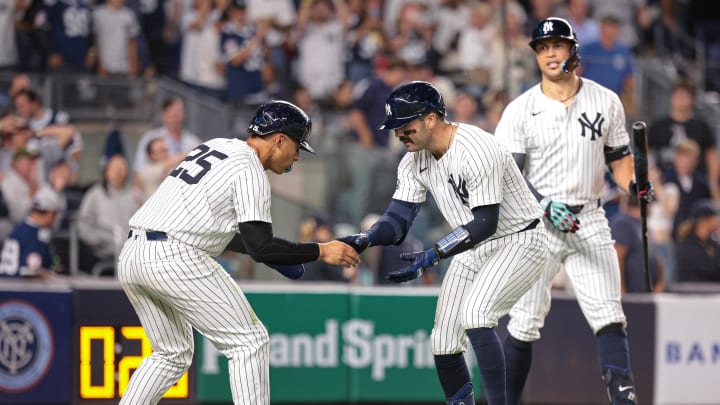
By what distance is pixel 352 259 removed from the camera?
6680 millimetres

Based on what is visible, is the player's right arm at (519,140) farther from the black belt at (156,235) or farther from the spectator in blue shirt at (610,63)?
the spectator in blue shirt at (610,63)

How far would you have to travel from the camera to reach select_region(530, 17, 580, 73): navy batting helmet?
721 cm

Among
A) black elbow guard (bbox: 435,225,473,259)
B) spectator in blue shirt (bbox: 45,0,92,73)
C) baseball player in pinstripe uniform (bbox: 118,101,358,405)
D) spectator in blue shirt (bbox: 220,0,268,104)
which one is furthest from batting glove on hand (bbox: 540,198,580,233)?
spectator in blue shirt (bbox: 45,0,92,73)

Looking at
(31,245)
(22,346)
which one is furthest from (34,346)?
(31,245)

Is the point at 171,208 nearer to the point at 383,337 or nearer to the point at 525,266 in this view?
the point at 525,266

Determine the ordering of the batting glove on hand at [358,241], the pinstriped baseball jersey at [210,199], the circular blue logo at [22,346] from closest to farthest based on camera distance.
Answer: the pinstriped baseball jersey at [210,199] < the batting glove on hand at [358,241] < the circular blue logo at [22,346]

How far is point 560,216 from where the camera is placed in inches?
284

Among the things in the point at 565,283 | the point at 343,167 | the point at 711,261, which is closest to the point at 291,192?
the point at 343,167

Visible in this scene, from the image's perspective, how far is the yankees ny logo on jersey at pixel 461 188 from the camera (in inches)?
258

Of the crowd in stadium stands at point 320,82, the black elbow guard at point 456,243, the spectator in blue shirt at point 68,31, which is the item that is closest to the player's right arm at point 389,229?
the black elbow guard at point 456,243

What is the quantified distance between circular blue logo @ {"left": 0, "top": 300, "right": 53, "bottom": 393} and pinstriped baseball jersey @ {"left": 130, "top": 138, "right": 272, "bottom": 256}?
3532mm

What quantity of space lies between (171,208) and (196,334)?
3617mm

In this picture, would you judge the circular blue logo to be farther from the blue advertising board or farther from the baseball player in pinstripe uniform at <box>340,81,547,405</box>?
the baseball player in pinstripe uniform at <box>340,81,547,405</box>

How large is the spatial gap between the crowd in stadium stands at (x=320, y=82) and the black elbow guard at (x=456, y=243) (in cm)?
367
